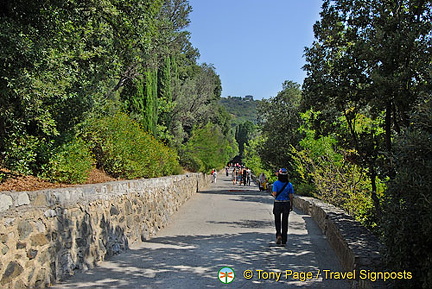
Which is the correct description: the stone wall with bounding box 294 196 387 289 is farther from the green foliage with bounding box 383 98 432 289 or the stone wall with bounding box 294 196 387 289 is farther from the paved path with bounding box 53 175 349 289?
the green foliage with bounding box 383 98 432 289

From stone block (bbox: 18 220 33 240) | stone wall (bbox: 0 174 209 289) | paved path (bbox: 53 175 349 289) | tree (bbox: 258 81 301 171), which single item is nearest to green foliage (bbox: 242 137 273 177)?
tree (bbox: 258 81 301 171)

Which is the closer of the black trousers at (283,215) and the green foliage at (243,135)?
the black trousers at (283,215)

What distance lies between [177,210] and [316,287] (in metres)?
11.1

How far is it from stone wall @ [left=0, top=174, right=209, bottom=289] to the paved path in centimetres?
28

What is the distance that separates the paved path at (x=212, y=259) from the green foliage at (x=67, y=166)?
207 cm

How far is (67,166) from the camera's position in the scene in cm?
904

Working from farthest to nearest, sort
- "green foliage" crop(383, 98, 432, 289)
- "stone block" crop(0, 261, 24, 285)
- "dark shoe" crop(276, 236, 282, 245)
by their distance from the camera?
"dark shoe" crop(276, 236, 282, 245)
"stone block" crop(0, 261, 24, 285)
"green foliage" crop(383, 98, 432, 289)

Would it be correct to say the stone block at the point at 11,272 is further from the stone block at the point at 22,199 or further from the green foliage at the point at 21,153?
Result: the green foliage at the point at 21,153

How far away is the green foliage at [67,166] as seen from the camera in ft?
29.1

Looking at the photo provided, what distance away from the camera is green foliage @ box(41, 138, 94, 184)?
8.88 m

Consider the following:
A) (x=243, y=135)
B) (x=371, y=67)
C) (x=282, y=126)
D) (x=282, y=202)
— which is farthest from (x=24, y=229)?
(x=243, y=135)

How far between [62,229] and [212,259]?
2759mm

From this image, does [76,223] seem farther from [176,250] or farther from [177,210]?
[177,210]

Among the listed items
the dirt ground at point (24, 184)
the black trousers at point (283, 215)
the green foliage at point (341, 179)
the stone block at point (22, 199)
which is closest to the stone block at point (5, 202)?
the stone block at point (22, 199)
